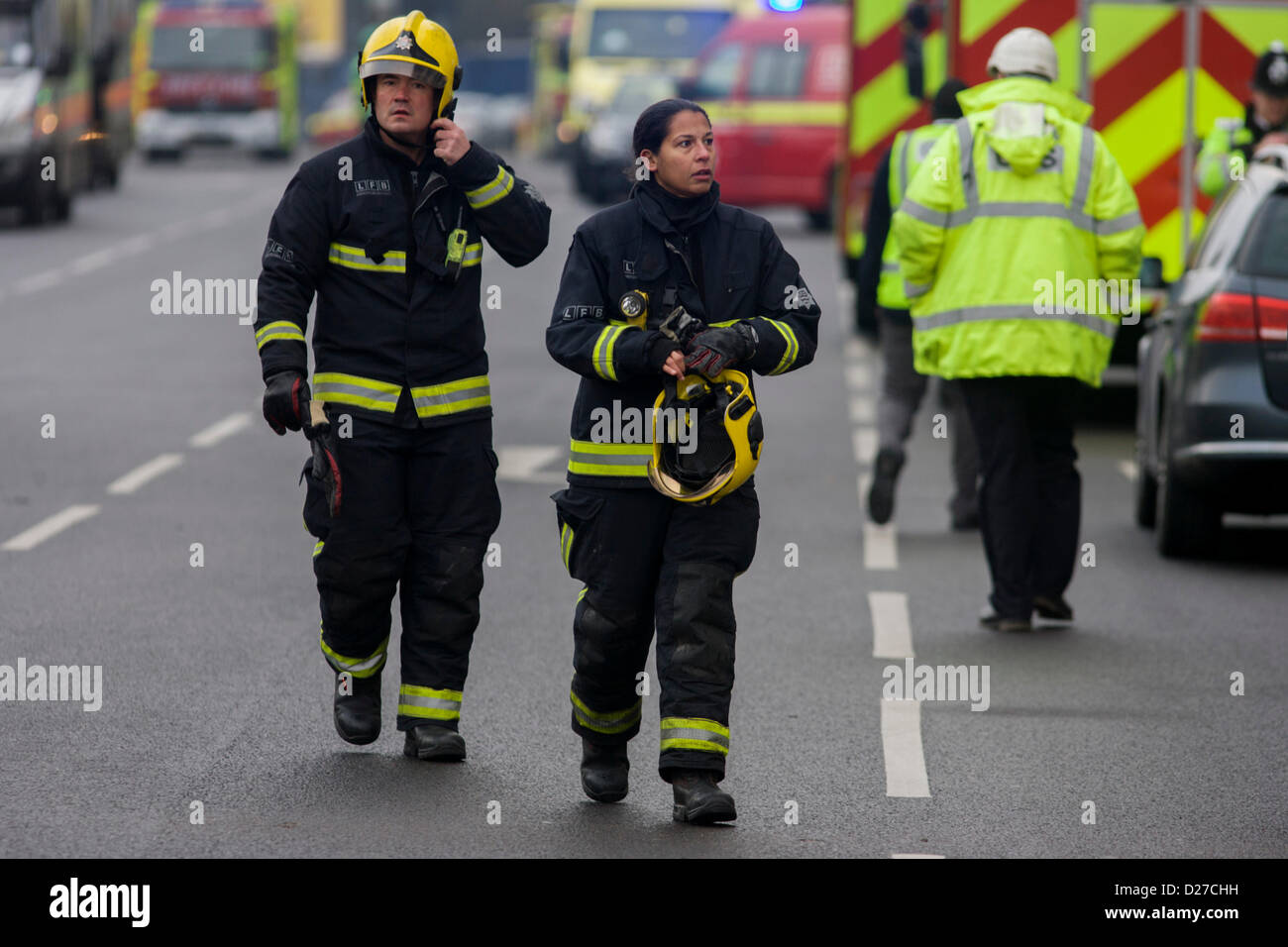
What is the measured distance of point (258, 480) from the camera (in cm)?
1204

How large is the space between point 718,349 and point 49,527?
5.43 m

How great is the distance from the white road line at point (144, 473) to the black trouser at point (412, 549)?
17.2ft

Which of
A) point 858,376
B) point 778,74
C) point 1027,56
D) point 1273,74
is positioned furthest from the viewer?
point 778,74

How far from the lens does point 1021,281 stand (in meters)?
8.49

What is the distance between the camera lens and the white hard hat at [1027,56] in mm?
8625

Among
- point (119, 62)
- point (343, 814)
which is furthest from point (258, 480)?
point (119, 62)

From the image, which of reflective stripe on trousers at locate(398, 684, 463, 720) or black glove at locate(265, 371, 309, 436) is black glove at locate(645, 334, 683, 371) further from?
reflective stripe on trousers at locate(398, 684, 463, 720)

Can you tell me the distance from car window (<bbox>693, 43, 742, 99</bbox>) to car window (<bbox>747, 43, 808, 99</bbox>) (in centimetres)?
24

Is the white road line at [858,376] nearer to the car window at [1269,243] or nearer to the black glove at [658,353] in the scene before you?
the car window at [1269,243]

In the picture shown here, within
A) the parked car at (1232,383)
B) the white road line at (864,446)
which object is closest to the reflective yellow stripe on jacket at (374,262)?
the parked car at (1232,383)

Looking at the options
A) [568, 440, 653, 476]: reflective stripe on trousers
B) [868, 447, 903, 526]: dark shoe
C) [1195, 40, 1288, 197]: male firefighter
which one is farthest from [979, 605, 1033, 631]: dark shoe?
[1195, 40, 1288, 197]: male firefighter

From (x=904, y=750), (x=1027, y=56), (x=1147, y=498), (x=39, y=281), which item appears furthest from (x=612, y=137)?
(x=904, y=750)

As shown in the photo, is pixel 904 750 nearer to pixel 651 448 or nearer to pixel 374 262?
pixel 651 448
